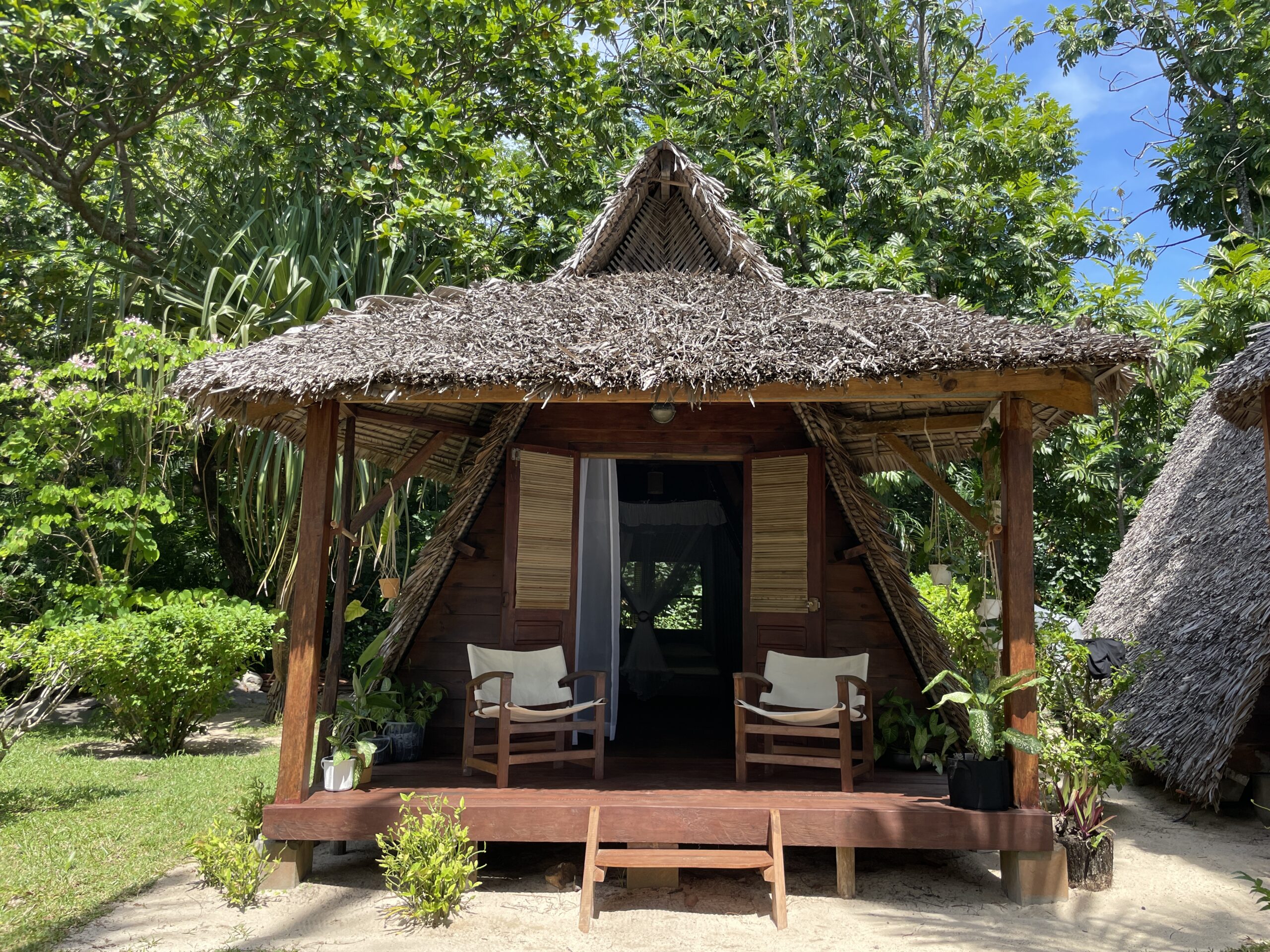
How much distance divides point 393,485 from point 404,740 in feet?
4.77

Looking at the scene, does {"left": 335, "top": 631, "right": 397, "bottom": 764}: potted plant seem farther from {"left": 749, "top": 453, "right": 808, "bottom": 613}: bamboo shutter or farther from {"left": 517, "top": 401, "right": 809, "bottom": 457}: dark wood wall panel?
{"left": 749, "top": 453, "right": 808, "bottom": 613}: bamboo shutter

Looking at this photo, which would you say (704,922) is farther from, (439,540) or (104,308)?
(104,308)

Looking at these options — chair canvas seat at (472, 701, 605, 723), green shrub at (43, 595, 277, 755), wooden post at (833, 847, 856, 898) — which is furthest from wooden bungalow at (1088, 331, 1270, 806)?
green shrub at (43, 595, 277, 755)

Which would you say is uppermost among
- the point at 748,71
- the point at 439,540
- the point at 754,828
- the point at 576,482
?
the point at 748,71

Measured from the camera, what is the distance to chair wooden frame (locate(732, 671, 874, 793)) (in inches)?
174

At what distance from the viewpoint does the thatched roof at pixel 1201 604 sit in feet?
17.0

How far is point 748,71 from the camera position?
1217cm

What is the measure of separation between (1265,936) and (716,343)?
3.25 metres

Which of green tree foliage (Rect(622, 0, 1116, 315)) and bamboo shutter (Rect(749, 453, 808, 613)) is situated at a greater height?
green tree foliage (Rect(622, 0, 1116, 315))

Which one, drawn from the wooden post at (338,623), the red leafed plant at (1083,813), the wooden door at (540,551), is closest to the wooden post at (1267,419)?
the red leafed plant at (1083,813)

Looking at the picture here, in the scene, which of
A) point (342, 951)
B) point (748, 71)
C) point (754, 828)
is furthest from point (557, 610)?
point (748, 71)

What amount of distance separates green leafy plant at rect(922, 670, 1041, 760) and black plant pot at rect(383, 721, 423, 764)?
2827mm

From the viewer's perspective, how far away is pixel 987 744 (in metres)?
3.95

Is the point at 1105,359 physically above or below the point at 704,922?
above
